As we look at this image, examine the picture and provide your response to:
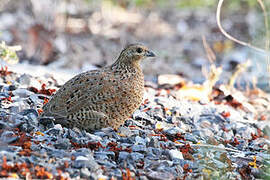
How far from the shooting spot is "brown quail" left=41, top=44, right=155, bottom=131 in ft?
16.4

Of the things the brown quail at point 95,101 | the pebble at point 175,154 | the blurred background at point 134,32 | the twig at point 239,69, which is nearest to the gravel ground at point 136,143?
the pebble at point 175,154

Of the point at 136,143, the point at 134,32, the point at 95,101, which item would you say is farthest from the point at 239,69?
the point at 134,32

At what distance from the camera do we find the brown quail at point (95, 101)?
5.00 metres

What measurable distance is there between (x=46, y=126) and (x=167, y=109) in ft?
5.89

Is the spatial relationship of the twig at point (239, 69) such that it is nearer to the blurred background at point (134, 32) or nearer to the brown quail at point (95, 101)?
the blurred background at point (134, 32)

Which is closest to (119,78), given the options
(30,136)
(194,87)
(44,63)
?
(30,136)

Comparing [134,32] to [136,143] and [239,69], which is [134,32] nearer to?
[239,69]

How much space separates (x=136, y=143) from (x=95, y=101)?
0.68 m

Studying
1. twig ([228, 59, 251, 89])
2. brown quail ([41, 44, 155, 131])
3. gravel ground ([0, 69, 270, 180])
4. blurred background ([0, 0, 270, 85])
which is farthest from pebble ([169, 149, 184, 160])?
blurred background ([0, 0, 270, 85])

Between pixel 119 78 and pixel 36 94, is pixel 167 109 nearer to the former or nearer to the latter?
pixel 119 78

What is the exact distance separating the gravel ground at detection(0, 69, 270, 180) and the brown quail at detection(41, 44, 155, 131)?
135mm

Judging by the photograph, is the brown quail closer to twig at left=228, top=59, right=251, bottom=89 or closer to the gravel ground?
the gravel ground

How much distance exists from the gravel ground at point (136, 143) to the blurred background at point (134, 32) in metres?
2.81

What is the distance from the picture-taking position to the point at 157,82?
8117 millimetres
